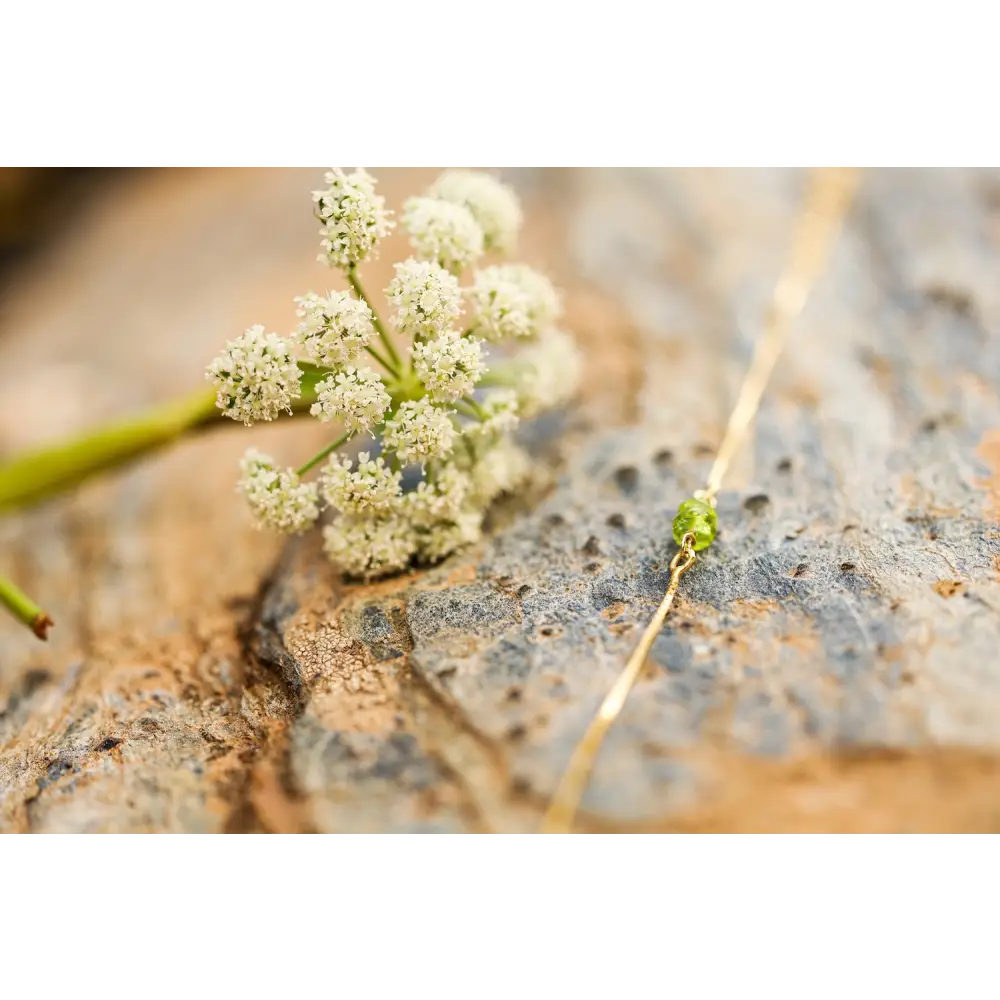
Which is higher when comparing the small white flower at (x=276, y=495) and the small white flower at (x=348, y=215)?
the small white flower at (x=348, y=215)

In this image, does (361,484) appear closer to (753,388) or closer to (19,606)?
(19,606)

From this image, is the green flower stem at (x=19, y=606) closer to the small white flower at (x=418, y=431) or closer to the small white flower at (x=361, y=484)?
the small white flower at (x=361, y=484)

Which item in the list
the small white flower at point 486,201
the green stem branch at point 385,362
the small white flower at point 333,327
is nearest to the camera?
the small white flower at point 333,327

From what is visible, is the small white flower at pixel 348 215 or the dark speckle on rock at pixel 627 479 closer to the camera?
the small white flower at pixel 348 215

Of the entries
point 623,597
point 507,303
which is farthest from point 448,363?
point 623,597

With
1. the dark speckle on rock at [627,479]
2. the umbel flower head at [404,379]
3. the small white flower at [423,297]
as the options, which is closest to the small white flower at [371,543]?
the umbel flower head at [404,379]

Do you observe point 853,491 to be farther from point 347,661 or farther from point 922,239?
point 922,239

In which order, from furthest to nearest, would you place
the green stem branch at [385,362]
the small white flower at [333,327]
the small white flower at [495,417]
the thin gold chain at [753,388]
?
the small white flower at [495,417] < the green stem branch at [385,362] < the small white flower at [333,327] < the thin gold chain at [753,388]
